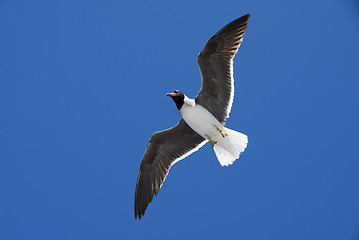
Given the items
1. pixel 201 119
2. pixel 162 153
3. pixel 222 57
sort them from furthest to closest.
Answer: pixel 162 153
pixel 201 119
pixel 222 57

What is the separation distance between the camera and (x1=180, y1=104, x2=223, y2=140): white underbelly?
538 centimetres

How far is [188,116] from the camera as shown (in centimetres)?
542

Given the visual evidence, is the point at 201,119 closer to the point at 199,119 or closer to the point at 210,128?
the point at 199,119

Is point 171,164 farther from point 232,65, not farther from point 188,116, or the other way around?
point 232,65

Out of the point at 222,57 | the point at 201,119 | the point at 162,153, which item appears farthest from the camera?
the point at 162,153

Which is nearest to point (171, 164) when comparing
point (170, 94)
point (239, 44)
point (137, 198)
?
point (137, 198)

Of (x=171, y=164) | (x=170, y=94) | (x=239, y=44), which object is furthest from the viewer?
(x=171, y=164)

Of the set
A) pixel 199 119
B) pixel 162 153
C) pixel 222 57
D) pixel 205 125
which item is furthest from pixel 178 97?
pixel 162 153

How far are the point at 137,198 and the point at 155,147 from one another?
2.74ft

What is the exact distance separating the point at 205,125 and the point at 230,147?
0.52m

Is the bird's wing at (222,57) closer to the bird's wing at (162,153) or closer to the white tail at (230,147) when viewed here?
the white tail at (230,147)

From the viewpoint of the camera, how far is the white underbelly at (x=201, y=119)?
538 cm

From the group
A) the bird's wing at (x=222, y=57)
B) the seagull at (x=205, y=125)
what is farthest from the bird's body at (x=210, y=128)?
the bird's wing at (x=222, y=57)

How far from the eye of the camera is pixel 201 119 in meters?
5.38
